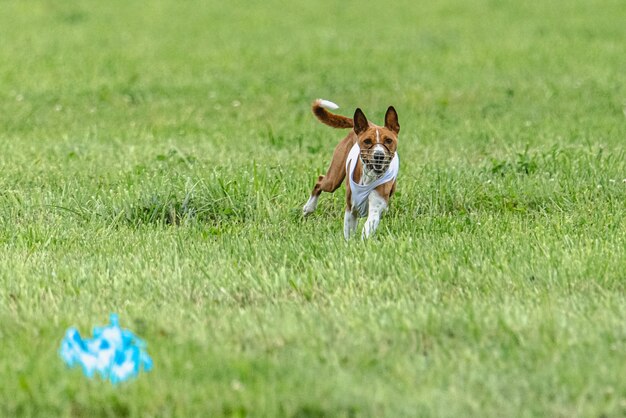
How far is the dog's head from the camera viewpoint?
233 inches

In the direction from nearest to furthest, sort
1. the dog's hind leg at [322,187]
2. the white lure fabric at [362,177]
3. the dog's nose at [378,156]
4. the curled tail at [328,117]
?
the dog's nose at [378,156], the white lure fabric at [362,177], the dog's hind leg at [322,187], the curled tail at [328,117]

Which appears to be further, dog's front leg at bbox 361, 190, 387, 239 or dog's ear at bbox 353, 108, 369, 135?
dog's front leg at bbox 361, 190, 387, 239

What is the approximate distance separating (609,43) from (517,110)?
→ 203 inches

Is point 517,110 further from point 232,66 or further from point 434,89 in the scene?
point 232,66

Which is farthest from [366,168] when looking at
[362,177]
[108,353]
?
[108,353]

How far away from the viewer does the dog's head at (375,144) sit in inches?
233

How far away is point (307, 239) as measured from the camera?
6309 millimetres

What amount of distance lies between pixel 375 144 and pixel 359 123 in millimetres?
177

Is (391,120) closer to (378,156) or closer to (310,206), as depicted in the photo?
(378,156)

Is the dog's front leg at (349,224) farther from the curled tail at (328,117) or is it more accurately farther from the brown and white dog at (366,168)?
the curled tail at (328,117)

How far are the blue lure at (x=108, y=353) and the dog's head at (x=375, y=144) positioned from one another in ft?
6.48

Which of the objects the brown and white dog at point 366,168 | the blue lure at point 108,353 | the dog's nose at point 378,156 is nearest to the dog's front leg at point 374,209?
the brown and white dog at point 366,168

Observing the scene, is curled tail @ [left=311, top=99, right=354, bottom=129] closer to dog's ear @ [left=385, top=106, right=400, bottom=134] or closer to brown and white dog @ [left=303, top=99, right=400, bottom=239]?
brown and white dog @ [left=303, top=99, right=400, bottom=239]

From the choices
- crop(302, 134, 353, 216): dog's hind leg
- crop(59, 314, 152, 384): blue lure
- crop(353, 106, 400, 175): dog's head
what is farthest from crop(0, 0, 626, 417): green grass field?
crop(353, 106, 400, 175): dog's head
